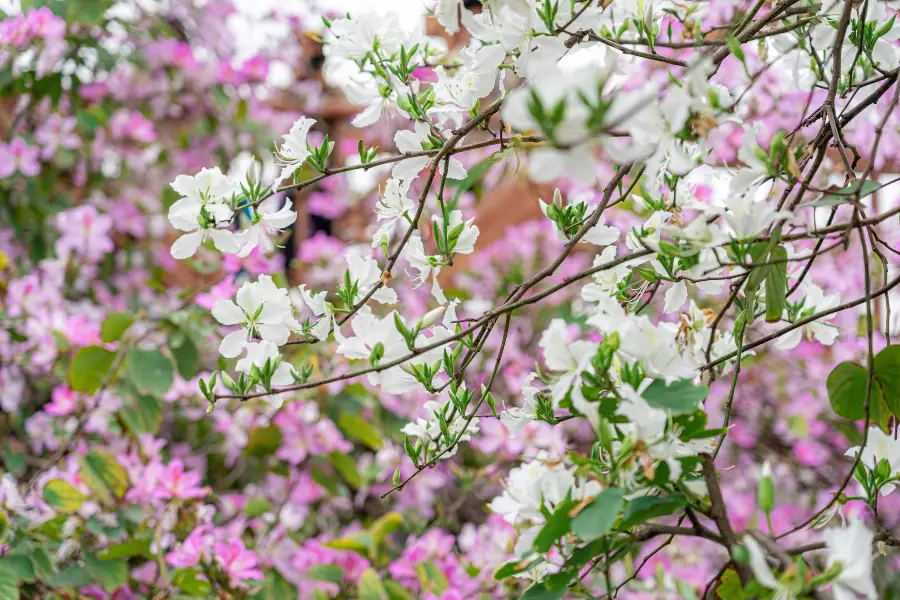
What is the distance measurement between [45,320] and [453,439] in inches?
46.2

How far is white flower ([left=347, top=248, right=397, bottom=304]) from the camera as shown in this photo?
0.65 m

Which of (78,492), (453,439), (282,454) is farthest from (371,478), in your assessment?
(453,439)

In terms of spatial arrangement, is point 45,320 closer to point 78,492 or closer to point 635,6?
point 78,492

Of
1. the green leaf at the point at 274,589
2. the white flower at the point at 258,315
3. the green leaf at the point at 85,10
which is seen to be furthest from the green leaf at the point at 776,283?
the green leaf at the point at 85,10

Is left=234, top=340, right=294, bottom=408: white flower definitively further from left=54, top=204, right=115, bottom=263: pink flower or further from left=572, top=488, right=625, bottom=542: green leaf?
left=54, top=204, right=115, bottom=263: pink flower

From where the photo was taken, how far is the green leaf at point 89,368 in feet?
4.03

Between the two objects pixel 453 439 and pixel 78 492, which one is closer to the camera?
pixel 453 439

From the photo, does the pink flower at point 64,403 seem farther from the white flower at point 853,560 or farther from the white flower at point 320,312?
the white flower at point 853,560

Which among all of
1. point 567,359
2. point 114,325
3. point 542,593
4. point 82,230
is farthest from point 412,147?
point 82,230

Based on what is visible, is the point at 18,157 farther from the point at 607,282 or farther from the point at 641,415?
the point at 641,415

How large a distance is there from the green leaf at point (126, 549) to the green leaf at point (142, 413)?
0.24 m

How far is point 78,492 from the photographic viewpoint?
1.14m

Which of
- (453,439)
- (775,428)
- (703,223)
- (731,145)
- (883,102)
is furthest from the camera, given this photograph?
(775,428)

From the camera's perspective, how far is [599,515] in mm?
442
